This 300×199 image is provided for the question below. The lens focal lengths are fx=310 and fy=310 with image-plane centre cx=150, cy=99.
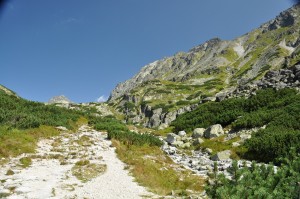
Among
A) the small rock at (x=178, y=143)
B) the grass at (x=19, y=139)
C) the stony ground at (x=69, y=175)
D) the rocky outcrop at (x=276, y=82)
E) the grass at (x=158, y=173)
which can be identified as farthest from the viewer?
the rocky outcrop at (x=276, y=82)

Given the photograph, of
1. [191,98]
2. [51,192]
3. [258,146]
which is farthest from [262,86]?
[191,98]

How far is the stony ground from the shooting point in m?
15.8

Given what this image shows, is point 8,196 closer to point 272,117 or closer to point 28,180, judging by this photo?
point 28,180

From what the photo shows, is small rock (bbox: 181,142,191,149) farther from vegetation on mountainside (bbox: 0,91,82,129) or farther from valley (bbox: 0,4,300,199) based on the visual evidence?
vegetation on mountainside (bbox: 0,91,82,129)

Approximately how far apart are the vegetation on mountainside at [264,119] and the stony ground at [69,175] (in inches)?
390

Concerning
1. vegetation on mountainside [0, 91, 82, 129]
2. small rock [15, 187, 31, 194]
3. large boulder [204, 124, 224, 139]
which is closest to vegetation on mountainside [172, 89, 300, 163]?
large boulder [204, 124, 224, 139]

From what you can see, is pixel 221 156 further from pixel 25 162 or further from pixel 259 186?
pixel 25 162

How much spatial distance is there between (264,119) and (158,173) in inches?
759

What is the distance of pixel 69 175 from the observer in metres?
19.5

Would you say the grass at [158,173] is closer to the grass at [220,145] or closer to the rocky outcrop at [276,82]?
the grass at [220,145]

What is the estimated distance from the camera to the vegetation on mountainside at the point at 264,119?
85.8 feet

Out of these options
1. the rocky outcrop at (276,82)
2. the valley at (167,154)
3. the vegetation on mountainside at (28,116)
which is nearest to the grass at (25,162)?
the valley at (167,154)

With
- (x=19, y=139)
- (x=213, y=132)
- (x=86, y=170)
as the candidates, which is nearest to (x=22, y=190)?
(x=86, y=170)

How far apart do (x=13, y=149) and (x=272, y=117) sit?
27.0m
